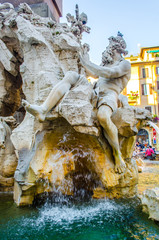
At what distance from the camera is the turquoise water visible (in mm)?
2307

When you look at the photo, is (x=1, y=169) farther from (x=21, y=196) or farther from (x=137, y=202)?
(x=137, y=202)

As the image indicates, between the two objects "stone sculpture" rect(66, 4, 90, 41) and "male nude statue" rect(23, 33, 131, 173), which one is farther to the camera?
"stone sculpture" rect(66, 4, 90, 41)

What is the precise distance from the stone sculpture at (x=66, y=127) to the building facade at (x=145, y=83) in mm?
20836

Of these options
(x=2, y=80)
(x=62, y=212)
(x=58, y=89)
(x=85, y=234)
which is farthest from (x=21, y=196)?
(x=2, y=80)

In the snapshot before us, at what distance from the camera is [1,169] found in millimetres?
3994

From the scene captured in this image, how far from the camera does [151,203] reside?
2650 mm

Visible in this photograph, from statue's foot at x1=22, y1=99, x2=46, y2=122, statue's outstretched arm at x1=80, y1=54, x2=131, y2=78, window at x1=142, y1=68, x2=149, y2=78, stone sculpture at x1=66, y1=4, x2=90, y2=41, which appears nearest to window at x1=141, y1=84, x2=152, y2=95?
window at x1=142, y1=68, x2=149, y2=78

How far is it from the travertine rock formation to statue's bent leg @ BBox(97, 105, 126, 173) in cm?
60

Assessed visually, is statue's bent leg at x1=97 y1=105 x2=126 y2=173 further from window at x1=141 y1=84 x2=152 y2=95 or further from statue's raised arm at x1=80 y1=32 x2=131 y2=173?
window at x1=141 y1=84 x2=152 y2=95

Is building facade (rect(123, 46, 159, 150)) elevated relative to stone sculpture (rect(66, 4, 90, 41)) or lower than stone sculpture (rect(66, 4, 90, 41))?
elevated

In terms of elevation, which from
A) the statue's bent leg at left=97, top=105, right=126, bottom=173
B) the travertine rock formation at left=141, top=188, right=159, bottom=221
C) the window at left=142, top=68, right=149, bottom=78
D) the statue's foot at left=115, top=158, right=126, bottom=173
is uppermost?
the window at left=142, top=68, right=149, bottom=78

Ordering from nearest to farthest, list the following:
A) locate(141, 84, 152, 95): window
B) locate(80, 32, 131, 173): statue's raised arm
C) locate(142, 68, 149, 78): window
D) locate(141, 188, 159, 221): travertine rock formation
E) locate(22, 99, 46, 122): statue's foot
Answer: locate(141, 188, 159, 221): travertine rock formation → locate(22, 99, 46, 122): statue's foot → locate(80, 32, 131, 173): statue's raised arm → locate(141, 84, 152, 95): window → locate(142, 68, 149, 78): window

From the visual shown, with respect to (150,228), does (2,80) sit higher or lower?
higher

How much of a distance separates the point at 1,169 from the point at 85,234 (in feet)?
7.60
